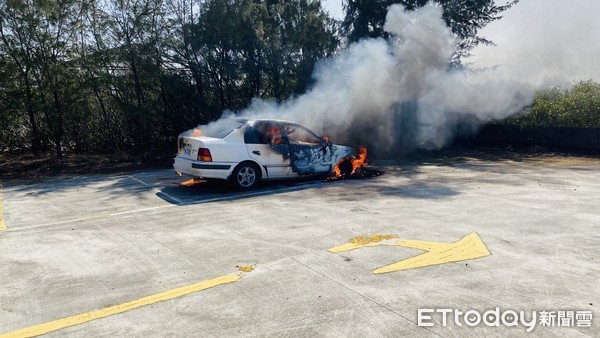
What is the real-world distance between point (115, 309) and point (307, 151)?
20.7 ft

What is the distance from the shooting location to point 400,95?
47.1 ft

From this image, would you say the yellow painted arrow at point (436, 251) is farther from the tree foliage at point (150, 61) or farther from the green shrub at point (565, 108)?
the green shrub at point (565, 108)

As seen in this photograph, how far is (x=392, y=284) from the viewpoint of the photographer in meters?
4.01

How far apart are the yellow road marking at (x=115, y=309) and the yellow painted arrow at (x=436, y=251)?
148cm

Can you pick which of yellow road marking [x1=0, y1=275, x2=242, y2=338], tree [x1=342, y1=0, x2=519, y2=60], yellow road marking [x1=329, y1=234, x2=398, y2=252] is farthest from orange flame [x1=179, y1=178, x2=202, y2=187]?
tree [x1=342, y1=0, x2=519, y2=60]

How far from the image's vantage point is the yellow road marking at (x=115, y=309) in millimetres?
3234

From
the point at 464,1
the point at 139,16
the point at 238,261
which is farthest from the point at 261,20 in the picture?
the point at 238,261

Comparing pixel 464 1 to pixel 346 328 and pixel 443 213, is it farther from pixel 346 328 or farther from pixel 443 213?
pixel 346 328

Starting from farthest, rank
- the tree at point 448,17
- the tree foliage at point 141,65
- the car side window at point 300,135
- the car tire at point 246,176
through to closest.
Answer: the tree at point 448,17 < the tree foliage at point 141,65 < the car side window at point 300,135 < the car tire at point 246,176

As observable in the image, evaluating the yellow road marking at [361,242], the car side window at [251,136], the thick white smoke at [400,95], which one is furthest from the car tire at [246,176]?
the yellow road marking at [361,242]

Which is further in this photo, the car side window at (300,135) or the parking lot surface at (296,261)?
the car side window at (300,135)

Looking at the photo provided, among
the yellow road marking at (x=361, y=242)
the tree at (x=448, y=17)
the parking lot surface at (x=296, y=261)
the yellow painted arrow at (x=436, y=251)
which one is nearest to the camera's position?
the parking lot surface at (x=296, y=261)

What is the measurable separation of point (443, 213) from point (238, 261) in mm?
3470

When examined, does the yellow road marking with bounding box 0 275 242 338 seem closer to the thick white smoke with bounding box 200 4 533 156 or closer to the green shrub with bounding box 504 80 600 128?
the thick white smoke with bounding box 200 4 533 156
